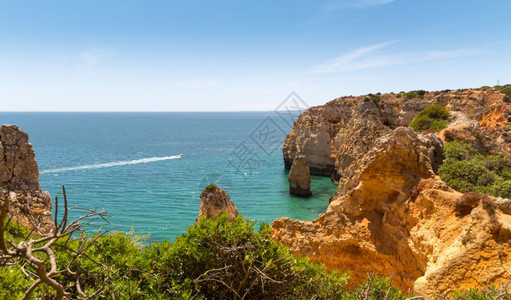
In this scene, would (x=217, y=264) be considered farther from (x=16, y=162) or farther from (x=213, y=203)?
(x=213, y=203)

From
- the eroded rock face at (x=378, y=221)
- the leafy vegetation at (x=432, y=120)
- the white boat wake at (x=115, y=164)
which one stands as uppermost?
the leafy vegetation at (x=432, y=120)

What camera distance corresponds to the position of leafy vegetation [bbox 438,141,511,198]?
494 inches

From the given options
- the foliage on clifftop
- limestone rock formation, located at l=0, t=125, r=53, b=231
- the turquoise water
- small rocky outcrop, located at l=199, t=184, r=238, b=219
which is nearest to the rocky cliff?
the foliage on clifftop

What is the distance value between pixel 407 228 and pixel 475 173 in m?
4.01

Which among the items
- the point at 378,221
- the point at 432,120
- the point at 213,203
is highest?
the point at 432,120

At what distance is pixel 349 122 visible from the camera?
158 feet

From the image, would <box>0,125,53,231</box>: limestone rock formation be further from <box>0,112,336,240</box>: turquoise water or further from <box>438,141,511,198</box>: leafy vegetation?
<box>438,141,511,198</box>: leafy vegetation

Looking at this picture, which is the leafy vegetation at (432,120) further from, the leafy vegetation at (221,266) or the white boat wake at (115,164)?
the white boat wake at (115,164)

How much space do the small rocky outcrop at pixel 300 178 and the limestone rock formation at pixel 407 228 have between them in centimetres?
2796

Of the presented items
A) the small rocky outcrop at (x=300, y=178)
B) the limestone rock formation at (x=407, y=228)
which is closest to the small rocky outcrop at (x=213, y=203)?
the limestone rock formation at (x=407, y=228)

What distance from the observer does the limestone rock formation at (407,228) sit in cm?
862

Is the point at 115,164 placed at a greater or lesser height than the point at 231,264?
lesser

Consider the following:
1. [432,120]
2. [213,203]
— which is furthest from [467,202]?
[432,120]

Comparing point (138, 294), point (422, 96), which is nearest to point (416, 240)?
point (138, 294)
